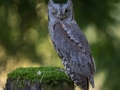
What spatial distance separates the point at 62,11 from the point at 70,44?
0.38 m

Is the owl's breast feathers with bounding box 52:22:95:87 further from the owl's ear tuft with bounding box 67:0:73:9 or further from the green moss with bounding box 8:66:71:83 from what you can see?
the green moss with bounding box 8:66:71:83

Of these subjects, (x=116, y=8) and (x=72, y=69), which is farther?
(x=116, y=8)

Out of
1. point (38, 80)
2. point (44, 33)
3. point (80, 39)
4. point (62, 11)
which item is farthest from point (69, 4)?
point (38, 80)

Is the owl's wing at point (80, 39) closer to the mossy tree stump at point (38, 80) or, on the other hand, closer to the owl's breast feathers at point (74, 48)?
the owl's breast feathers at point (74, 48)

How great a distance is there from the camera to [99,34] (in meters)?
4.30

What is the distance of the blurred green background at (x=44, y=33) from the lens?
4.26 m

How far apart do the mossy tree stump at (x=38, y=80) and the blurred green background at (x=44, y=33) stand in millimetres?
1191

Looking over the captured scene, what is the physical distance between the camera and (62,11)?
13.0ft

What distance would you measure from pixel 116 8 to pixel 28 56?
3.52 ft

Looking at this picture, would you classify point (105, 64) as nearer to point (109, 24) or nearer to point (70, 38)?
point (109, 24)

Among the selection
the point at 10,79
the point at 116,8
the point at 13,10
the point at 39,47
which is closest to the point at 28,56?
the point at 39,47

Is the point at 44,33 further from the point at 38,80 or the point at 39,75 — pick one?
the point at 38,80

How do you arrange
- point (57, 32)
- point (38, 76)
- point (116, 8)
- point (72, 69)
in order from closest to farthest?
point (38, 76) < point (72, 69) < point (57, 32) < point (116, 8)

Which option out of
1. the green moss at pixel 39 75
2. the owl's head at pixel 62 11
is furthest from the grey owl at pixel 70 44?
the green moss at pixel 39 75
